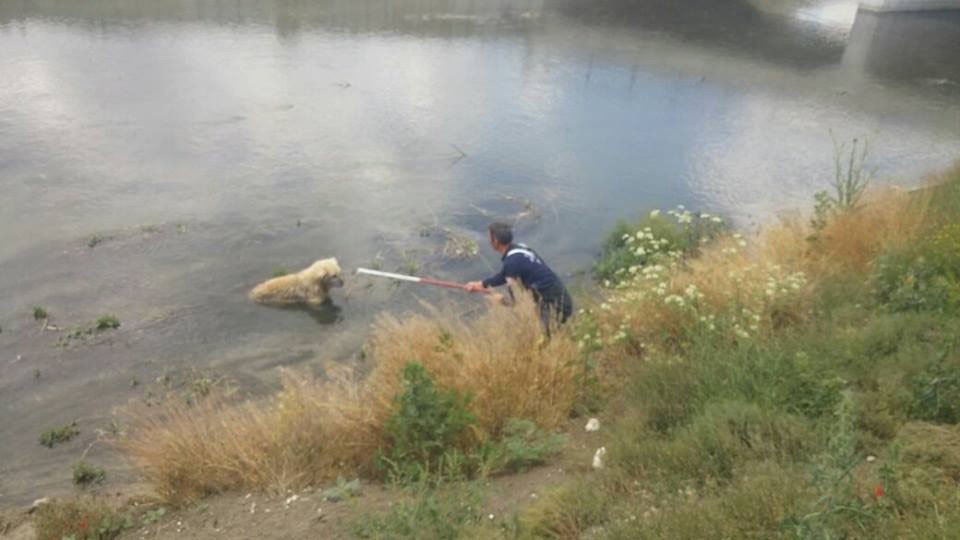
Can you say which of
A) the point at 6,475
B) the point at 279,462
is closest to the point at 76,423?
the point at 6,475

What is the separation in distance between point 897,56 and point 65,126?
25.9 meters

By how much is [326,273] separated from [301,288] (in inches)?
15.4

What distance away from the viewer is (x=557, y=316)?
7754 mm

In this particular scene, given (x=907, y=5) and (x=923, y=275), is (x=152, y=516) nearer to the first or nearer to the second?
(x=923, y=275)

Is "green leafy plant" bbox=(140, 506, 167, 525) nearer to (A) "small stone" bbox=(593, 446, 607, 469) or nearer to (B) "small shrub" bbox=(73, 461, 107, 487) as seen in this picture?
(B) "small shrub" bbox=(73, 461, 107, 487)

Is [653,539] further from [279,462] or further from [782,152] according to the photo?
[782,152]

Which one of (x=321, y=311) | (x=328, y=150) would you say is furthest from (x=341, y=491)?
(x=328, y=150)

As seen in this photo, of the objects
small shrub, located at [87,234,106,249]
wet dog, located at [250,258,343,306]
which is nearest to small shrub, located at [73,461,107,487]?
wet dog, located at [250,258,343,306]

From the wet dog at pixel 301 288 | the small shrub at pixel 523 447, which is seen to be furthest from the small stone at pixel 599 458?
the wet dog at pixel 301 288

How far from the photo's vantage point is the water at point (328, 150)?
10242mm

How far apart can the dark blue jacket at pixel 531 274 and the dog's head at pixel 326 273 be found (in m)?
3.84

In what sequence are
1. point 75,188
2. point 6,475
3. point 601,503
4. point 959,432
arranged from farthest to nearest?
point 75,188
point 6,475
point 601,503
point 959,432

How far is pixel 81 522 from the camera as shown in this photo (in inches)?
235

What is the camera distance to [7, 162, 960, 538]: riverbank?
3992 millimetres
